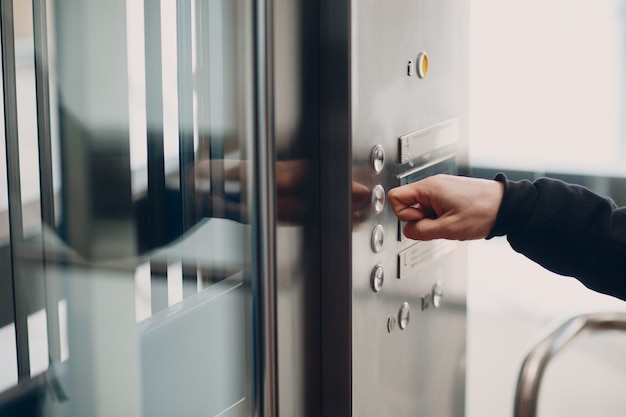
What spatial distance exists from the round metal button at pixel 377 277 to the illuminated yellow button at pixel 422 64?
36 cm

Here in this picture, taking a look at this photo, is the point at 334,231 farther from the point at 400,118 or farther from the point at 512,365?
the point at 512,365

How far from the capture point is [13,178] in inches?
37.5

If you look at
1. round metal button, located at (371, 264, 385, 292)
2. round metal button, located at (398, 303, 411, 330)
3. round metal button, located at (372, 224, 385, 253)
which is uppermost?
round metal button, located at (372, 224, 385, 253)

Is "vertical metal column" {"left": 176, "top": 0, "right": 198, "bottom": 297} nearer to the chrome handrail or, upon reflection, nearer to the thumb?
the thumb

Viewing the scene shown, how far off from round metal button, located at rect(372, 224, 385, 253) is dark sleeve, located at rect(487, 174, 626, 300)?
209 mm

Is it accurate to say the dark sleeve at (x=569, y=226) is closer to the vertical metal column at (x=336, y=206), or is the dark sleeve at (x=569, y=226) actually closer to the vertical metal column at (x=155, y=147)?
the vertical metal column at (x=336, y=206)

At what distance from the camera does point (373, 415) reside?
1508 mm

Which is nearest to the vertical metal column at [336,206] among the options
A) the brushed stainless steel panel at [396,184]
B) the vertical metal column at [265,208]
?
the brushed stainless steel panel at [396,184]

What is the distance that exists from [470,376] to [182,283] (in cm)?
106

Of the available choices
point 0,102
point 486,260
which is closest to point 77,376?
point 0,102

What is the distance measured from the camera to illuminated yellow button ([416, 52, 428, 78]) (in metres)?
1.53

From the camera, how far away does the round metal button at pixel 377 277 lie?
145 centimetres

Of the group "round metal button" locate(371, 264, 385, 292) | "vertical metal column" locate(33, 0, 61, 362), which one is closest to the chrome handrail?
"round metal button" locate(371, 264, 385, 292)

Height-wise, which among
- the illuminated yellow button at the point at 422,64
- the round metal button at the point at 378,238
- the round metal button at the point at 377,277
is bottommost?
the round metal button at the point at 377,277
